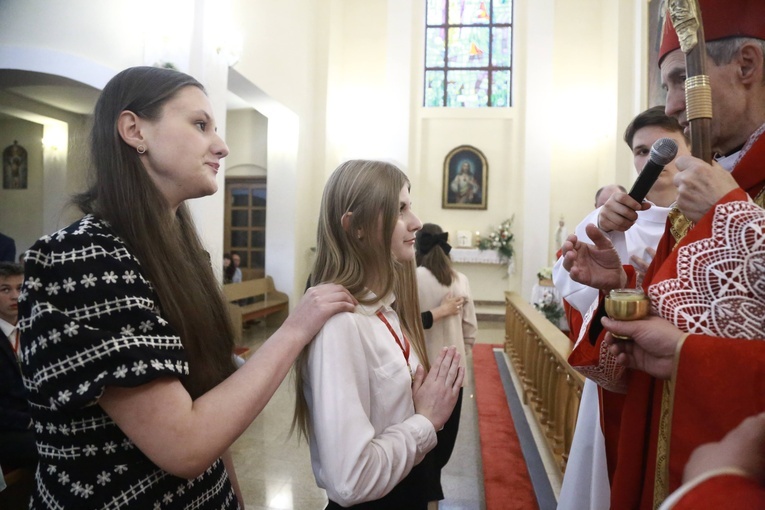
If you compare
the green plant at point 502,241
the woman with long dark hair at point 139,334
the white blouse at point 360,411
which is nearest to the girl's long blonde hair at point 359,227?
the white blouse at point 360,411

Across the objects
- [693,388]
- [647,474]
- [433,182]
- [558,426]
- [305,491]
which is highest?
[433,182]

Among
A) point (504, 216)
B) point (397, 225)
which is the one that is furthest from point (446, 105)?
point (397, 225)

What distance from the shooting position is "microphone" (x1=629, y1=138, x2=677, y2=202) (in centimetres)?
106

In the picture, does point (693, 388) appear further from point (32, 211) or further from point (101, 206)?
point (32, 211)

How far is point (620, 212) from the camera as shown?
122 centimetres

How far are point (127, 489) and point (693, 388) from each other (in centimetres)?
110

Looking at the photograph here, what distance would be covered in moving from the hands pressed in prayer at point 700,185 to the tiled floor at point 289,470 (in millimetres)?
2260

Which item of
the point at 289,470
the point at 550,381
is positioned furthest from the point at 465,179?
the point at 289,470

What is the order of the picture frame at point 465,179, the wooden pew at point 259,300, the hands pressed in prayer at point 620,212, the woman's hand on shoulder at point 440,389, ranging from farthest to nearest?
the picture frame at point 465,179 → the wooden pew at point 259,300 → the woman's hand on shoulder at point 440,389 → the hands pressed in prayer at point 620,212

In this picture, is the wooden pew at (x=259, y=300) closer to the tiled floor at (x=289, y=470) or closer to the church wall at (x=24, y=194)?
the tiled floor at (x=289, y=470)

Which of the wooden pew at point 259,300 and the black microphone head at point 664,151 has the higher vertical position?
the black microphone head at point 664,151

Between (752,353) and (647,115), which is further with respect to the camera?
(647,115)

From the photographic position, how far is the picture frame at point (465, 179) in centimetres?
1230

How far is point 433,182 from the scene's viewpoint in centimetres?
1248
